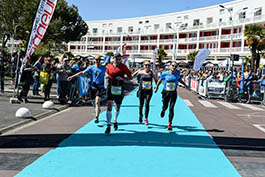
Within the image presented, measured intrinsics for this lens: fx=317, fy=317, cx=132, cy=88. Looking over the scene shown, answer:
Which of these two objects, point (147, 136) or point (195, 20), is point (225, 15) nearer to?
point (195, 20)

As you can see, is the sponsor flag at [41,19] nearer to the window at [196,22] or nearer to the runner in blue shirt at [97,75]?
the runner in blue shirt at [97,75]

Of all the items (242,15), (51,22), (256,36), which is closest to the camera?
(51,22)

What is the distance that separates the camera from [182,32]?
234 feet

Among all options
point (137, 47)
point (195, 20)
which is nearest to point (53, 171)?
point (195, 20)

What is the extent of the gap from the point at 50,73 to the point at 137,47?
228ft

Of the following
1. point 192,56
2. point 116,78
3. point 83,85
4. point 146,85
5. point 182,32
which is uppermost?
point 182,32

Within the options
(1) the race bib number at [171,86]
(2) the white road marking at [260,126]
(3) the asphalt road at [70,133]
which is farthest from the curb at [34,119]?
(2) the white road marking at [260,126]

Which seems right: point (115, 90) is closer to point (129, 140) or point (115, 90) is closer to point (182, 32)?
point (129, 140)

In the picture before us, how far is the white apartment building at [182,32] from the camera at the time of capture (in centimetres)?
5653

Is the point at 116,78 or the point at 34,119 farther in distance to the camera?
the point at 34,119

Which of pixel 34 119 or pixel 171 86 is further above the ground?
pixel 171 86

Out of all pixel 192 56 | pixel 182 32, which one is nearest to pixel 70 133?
pixel 192 56

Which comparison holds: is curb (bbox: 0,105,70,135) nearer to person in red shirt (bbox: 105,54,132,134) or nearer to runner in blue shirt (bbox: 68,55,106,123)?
runner in blue shirt (bbox: 68,55,106,123)

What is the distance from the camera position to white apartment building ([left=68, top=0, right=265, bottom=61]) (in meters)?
56.5
